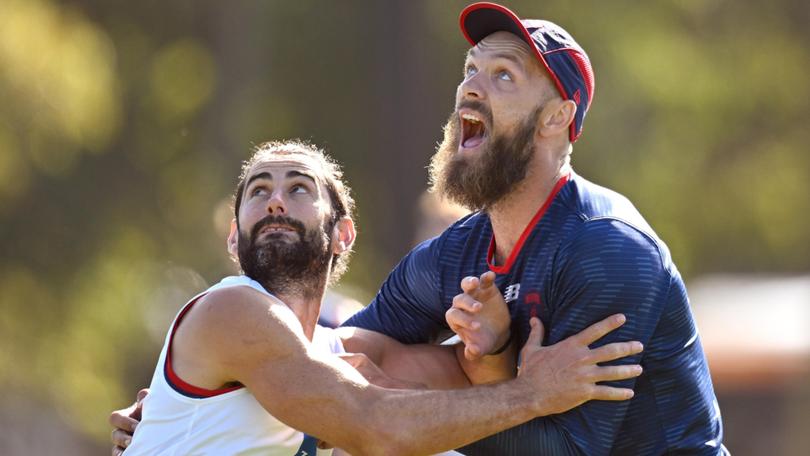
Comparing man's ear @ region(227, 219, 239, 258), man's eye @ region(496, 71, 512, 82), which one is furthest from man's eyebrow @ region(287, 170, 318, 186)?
man's eye @ region(496, 71, 512, 82)

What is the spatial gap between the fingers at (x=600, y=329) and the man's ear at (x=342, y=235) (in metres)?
1.14

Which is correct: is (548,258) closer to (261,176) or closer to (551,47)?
(551,47)

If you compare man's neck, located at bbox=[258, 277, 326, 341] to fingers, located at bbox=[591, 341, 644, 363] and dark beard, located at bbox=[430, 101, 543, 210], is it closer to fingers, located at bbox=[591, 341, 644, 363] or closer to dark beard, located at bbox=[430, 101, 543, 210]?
dark beard, located at bbox=[430, 101, 543, 210]

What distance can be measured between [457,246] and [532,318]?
70cm

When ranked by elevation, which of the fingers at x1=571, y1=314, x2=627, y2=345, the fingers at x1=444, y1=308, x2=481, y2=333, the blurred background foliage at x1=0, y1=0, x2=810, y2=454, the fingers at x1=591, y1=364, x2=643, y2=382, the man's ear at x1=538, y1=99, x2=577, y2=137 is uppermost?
the blurred background foliage at x1=0, y1=0, x2=810, y2=454

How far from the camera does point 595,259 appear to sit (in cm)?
457

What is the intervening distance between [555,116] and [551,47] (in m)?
0.26

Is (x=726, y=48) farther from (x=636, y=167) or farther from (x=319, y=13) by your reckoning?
(x=319, y=13)

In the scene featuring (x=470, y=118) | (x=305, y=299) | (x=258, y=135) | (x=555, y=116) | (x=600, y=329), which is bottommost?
(x=600, y=329)

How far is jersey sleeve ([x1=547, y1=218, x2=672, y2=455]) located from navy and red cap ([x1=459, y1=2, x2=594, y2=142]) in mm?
635

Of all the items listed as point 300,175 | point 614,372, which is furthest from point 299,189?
point 614,372

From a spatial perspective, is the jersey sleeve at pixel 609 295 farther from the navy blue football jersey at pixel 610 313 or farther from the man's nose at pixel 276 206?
the man's nose at pixel 276 206

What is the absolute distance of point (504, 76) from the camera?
A: 5.03 meters

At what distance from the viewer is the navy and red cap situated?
497 cm
